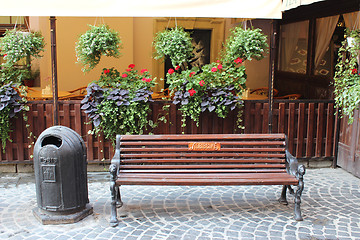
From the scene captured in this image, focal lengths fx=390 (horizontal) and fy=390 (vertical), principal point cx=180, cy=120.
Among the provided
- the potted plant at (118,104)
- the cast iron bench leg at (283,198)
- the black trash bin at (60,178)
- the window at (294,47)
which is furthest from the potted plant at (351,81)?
the black trash bin at (60,178)

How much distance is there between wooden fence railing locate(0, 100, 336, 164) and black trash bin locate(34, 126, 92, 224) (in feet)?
5.37

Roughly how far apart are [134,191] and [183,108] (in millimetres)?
1435

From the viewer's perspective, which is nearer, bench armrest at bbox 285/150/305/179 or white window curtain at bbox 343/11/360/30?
bench armrest at bbox 285/150/305/179

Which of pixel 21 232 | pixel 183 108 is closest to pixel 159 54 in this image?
pixel 183 108

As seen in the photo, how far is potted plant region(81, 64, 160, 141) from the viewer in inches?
223

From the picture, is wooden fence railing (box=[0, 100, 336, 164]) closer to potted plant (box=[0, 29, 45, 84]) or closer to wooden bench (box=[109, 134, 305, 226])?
potted plant (box=[0, 29, 45, 84])

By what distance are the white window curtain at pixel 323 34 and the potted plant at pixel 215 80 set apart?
2.16 meters

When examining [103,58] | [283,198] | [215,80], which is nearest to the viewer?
[283,198]

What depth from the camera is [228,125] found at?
6.22 m

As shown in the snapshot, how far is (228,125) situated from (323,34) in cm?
305

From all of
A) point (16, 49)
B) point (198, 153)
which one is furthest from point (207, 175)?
point (16, 49)

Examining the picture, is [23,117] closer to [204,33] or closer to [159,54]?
[159,54]

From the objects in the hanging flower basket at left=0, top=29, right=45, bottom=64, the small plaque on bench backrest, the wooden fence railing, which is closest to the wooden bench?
the small plaque on bench backrest

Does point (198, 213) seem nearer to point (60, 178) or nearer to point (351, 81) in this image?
point (60, 178)
